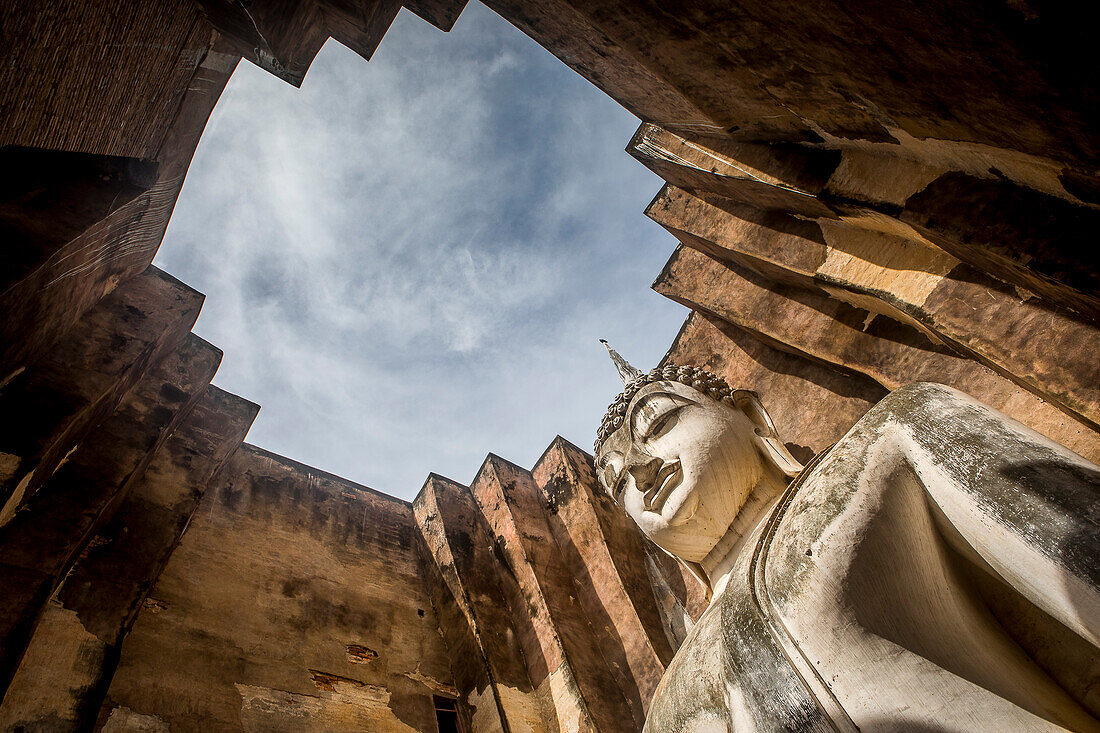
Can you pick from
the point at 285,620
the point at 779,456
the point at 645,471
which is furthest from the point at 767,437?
the point at 285,620

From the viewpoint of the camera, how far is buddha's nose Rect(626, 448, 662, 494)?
8.42ft

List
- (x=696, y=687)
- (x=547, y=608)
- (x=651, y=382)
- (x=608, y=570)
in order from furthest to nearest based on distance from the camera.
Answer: (x=608, y=570)
(x=547, y=608)
(x=651, y=382)
(x=696, y=687)

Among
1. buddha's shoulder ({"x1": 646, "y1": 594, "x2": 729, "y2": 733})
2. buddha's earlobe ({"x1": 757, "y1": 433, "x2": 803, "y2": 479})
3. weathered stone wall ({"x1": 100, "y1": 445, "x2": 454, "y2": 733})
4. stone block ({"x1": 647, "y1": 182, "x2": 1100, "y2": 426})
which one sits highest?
stone block ({"x1": 647, "y1": 182, "x2": 1100, "y2": 426})

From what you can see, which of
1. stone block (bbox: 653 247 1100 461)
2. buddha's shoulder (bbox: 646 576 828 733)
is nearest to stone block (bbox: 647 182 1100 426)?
stone block (bbox: 653 247 1100 461)

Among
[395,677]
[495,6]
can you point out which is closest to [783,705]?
[495,6]

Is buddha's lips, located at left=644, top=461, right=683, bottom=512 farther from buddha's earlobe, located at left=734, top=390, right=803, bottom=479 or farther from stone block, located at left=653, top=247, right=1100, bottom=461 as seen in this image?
stone block, located at left=653, top=247, right=1100, bottom=461

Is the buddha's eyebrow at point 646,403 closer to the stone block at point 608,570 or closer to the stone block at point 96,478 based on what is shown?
the stone block at point 608,570

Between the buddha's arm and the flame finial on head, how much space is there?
1882mm

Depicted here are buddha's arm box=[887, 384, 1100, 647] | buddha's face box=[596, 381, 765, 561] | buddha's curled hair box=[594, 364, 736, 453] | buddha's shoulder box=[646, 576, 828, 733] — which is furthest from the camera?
buddha's curled hair box=[594, 364, 736, 453]

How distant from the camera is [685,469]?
2520 millimetres

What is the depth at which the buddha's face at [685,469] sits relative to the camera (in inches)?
98.4

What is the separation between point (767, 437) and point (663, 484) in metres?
0.65

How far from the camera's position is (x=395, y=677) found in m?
4.41

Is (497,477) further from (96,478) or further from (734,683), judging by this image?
(734,683)
